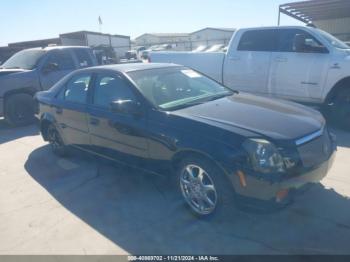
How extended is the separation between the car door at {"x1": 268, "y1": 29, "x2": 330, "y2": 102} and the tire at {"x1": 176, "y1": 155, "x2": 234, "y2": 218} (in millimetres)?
4149

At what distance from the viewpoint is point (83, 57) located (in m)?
9.27

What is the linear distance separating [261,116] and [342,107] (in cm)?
353

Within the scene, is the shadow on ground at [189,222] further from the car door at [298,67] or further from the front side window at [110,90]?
the car door at [298,67]

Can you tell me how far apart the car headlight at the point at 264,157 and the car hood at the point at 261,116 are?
133mm

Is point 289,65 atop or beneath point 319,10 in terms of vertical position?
beneath

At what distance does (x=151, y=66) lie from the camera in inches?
Result: 179

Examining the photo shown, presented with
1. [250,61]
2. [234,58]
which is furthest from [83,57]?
[250,61]

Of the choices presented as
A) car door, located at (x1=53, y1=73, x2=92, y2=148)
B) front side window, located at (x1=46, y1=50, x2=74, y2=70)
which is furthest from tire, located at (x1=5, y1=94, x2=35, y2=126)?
car door, located at (x1=53, y1=73, x2=92, y2=148)

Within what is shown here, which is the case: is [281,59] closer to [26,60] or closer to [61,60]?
[61,60]

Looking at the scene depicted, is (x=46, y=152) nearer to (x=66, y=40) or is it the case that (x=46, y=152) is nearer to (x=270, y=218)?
(x=270, y=218)

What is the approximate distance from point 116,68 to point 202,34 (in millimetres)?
64442

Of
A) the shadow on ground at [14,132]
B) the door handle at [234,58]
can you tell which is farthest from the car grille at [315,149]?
the shadow on ground at [14,132]

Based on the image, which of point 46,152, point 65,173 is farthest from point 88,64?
point 65,173

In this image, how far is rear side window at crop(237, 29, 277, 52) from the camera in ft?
22.9
